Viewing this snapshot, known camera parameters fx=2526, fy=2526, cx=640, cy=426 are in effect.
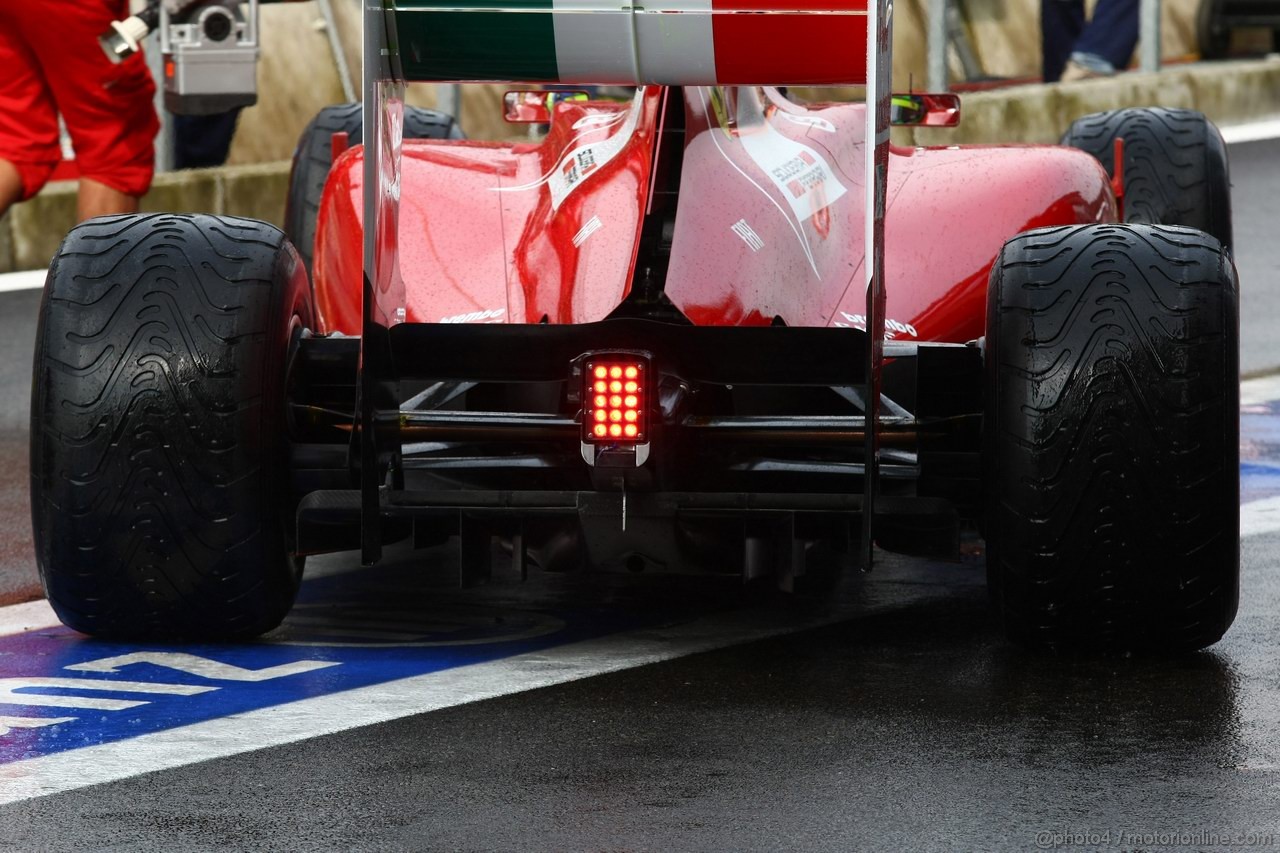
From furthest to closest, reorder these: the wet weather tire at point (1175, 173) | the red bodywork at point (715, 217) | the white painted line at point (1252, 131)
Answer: the white painted line at point (1252, 131), the wet weather tire at point (1175, 173), the red bodywork at point (715, 217)

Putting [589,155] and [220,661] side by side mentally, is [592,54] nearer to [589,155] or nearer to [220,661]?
[589,155]

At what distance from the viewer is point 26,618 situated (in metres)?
5.80

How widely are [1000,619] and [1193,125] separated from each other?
3.05 meters

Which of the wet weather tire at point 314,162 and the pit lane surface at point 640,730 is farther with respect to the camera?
the wet weather tire at point 314,162

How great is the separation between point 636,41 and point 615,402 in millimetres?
725

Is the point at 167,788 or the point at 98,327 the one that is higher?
the point at 98,327

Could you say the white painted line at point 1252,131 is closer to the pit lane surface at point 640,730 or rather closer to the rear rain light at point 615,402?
the pit lane surface at point 640,730

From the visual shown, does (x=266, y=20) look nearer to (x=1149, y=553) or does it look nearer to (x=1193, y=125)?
(x=1193, y=125)

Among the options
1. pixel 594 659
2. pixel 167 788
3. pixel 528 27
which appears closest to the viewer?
pixel 167 788

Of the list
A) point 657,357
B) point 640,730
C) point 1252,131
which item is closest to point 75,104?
point 657,357

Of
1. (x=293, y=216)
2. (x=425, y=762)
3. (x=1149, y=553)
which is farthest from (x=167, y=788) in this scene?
(x=293, y=216)

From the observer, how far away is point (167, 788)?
171 inches

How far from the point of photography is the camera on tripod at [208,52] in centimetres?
867

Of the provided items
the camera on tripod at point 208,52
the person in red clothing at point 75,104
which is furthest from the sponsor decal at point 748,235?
the camera on tripod at point 208,52
